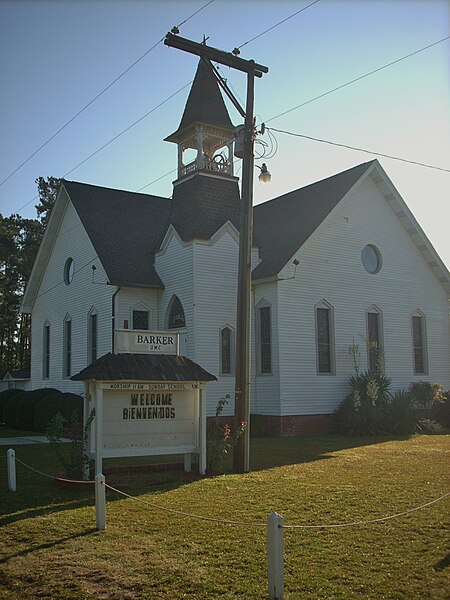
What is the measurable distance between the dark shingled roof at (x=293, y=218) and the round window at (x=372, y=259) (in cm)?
283

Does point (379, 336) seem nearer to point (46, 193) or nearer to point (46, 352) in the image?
point (46, 352)

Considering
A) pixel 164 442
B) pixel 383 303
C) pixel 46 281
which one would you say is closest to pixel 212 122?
pixel 383 303

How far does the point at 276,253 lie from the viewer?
27188mm

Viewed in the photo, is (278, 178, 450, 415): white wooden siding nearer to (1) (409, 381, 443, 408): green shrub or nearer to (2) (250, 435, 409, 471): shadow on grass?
(1) (409, 381, 443, 408): green shrub

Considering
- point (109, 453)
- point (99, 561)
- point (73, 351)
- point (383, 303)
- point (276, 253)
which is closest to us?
point (99, 561)

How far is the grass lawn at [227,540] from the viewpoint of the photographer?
719 cm

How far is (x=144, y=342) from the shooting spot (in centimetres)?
1474

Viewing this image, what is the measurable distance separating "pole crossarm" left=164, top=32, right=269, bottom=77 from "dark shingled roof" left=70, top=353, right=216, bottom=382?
7.06 metres

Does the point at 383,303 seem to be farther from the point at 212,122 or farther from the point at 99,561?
the point at 99,561

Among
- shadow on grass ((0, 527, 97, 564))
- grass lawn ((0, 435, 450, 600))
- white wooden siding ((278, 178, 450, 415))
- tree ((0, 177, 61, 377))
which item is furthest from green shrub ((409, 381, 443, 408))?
tree ((0, 177, 61, 377))

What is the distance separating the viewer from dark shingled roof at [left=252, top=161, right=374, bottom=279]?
1053 inches

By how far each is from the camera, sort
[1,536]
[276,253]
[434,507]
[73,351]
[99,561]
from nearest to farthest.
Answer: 1. [99,561]
2. [1,536]
3. [434,507]
4. [276,253]
5. [73,351]

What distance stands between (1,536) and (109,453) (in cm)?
448

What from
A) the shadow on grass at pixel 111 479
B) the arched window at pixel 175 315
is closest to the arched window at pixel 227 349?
the arched window at pixel 175 315
